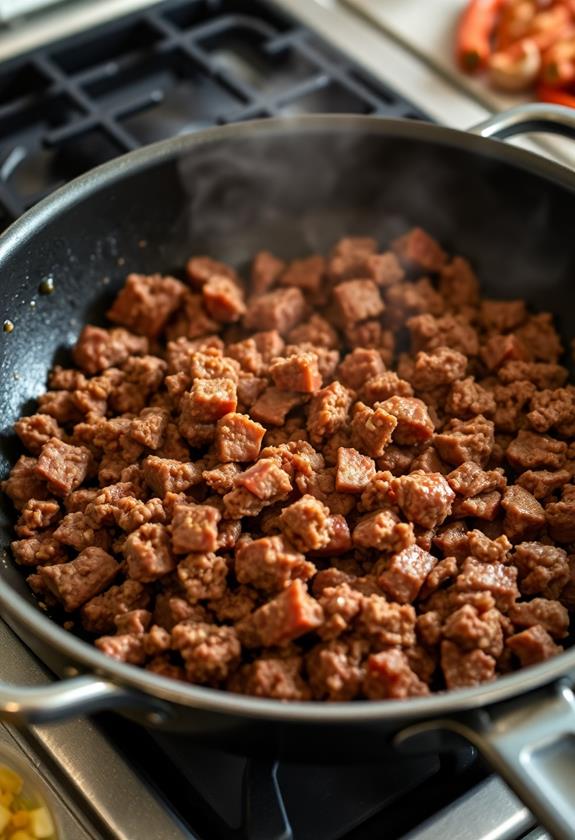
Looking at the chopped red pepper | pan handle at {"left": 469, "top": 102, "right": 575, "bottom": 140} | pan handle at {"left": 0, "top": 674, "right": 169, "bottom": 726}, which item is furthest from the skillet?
the chopped red pepper

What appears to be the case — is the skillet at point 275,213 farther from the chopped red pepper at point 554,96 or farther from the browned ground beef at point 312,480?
the chopped red pepper at point 554,96

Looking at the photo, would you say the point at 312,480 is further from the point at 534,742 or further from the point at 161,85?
the point at 161,85

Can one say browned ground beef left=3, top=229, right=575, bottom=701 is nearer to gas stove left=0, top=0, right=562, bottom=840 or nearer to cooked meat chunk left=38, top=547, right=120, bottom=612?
cooked meat chunk left=38, top=547, right=120, bottom=612

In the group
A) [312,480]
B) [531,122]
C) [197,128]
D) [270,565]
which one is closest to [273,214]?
[197,128]

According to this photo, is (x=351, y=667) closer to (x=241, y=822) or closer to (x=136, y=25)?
(x=241, y=822)

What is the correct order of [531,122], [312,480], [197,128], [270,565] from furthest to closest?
[197,128], [531,122], [312,480], [270,565]

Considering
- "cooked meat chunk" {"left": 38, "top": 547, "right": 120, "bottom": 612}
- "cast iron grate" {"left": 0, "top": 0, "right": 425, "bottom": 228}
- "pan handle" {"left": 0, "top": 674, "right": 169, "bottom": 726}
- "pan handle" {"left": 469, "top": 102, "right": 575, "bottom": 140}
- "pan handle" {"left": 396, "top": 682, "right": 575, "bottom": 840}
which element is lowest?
"pan handle" {"left": 396, "top": 682, "right": 575, "bottom": 840}

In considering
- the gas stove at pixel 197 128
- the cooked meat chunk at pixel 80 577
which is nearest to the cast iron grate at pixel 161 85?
the gas stove at pixel 197 128
